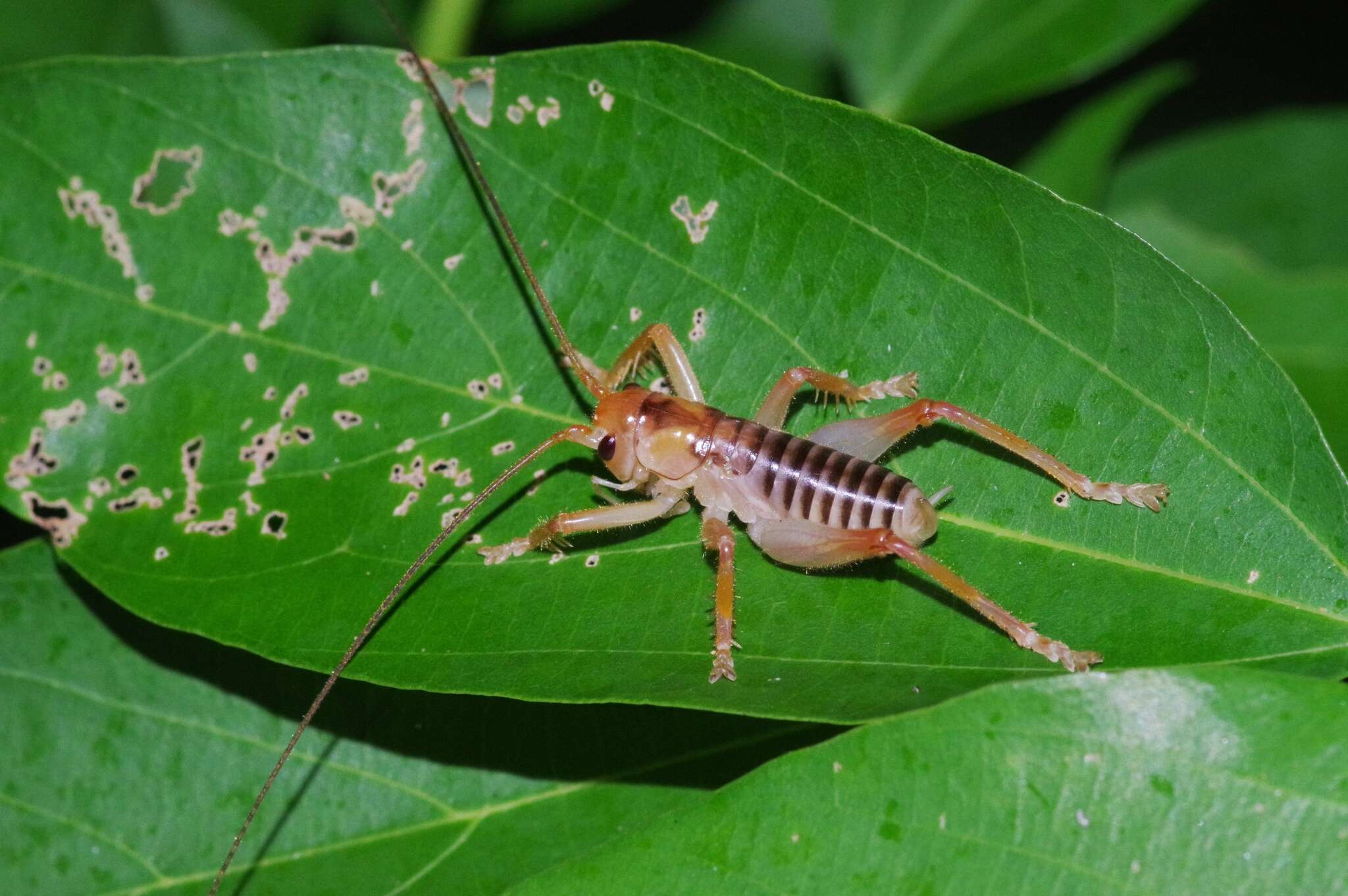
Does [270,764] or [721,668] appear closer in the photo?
[721,668]

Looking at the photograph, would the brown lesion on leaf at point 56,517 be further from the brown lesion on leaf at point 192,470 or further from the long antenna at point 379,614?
the long antenna at point 379,614

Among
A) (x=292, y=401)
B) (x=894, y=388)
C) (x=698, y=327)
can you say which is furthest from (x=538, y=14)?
(x=894, y=388)

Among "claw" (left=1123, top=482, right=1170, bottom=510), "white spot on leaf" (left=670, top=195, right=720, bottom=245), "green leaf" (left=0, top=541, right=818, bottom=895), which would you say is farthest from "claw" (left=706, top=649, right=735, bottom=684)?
"white spot on leaf" (left=670, top=195, right=720, bottom=245)

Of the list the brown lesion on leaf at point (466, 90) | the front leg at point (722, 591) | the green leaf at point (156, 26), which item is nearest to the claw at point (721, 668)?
the front leg at point (722, 591)

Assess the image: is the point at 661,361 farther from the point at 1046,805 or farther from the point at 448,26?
the point at 1046,805

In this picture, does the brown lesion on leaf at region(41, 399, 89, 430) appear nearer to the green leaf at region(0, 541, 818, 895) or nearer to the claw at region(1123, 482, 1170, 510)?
the green leaf at region(0, 541, 818, 895)

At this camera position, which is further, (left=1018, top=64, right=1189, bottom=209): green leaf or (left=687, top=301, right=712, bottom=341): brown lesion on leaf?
(left=1018, top=64, right=1189, bottom=209): green leaf

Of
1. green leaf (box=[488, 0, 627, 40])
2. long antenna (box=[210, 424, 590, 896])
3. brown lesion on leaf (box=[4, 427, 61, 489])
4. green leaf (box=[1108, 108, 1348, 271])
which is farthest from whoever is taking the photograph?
green leaf (box=[1108, 108, 1348, 271])

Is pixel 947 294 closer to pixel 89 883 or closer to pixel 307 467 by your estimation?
pixel 307 467
